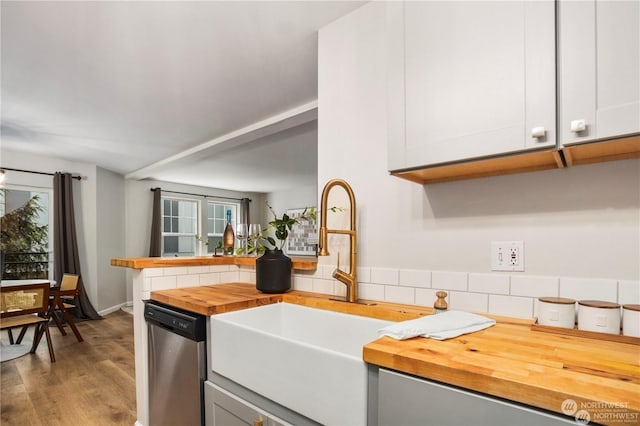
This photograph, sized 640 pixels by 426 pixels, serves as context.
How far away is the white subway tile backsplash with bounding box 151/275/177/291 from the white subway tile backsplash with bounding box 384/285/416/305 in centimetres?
119

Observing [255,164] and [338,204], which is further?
[255,164]

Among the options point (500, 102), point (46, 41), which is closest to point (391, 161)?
point (500, 102)

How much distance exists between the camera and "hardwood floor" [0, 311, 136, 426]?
239 centimetres

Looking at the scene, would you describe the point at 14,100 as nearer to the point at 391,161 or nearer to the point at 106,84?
the point at 106,84

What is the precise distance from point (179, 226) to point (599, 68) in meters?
7.52

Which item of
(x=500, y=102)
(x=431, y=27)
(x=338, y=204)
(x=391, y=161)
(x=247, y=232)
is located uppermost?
(x=431, y=27)

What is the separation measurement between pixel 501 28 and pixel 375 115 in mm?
709

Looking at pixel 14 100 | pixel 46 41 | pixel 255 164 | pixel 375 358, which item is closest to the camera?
pixel 375 358

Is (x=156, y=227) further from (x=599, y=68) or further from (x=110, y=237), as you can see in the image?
(x=599, y=68)

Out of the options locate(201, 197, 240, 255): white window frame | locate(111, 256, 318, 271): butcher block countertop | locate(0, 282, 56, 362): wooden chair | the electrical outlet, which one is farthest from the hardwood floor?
locate(201, 197, 240, 255): white window frame

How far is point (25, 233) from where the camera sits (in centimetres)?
484

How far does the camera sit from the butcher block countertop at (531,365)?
0.62m

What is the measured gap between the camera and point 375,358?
848 mm

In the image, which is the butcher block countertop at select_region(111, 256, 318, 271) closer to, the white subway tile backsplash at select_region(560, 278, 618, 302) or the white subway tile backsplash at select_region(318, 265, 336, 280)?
the white subway tile backsplash at select_region(318, 265, 336, 280)
